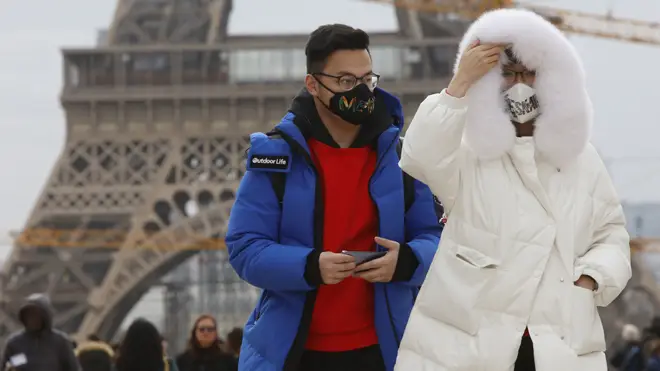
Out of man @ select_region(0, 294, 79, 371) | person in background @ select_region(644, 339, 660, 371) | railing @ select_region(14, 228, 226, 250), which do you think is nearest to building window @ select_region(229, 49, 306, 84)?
railing @ select_region(14, 228, 226, 250)

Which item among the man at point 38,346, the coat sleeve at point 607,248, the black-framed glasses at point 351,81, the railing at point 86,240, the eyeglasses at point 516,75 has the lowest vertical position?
the railing at point 86,240

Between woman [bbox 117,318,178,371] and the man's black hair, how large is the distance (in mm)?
3860

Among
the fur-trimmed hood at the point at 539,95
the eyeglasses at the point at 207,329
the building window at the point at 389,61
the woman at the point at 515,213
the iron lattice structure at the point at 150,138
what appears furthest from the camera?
the building window at the point at 389,61

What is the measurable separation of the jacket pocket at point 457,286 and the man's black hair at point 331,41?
2.87 feet

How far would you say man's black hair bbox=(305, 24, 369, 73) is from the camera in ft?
16.3

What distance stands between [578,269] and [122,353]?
4746 millimetres

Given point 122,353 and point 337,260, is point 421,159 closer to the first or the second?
point 337,260

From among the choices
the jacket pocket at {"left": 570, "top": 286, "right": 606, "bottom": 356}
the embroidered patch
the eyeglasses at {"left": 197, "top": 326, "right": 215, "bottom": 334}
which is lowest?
the eyeglasses at {"left": 197, "top": 326, "right": 215, "bottom": 334}

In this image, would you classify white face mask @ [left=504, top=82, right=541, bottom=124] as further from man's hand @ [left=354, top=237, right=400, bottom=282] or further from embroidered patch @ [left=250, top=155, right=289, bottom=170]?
embroidered patch @ [left=250, top=155, right=289, bottom=170]

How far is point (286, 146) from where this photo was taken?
16.1 ft

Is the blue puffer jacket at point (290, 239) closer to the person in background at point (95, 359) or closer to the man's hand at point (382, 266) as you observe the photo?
the man's hand at point (382, 266)

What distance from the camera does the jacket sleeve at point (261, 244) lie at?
15.7 feet

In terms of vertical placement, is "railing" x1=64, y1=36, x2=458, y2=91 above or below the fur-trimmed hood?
below

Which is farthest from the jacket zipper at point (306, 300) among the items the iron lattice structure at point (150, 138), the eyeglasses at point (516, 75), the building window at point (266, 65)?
the building window at point (266, 65)
